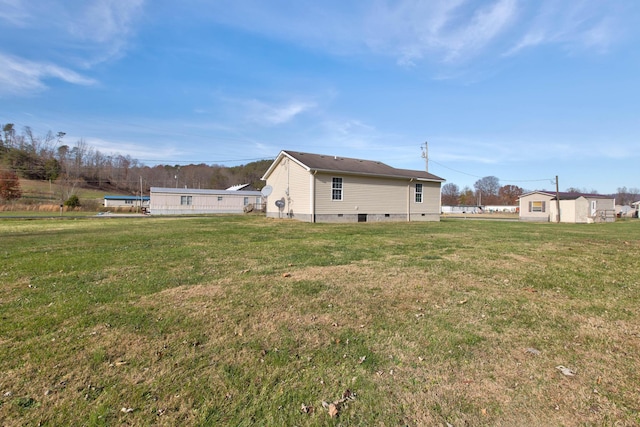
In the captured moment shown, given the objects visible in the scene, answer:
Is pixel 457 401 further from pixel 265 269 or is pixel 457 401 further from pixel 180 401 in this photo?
pixel 265 269

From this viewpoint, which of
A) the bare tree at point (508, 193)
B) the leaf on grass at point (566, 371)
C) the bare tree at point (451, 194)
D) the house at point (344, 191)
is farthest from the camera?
the bare tree at point (451, 194)

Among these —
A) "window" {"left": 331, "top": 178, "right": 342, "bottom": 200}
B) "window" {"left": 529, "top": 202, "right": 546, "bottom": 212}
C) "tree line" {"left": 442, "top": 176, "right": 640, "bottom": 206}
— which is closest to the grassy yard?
"window" {"left": 331, "top": 178, "right": 342, "bottom": 200}

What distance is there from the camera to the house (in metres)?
18.5

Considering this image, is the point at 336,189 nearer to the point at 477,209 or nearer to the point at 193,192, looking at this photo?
the point at 193,192

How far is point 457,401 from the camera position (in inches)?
86.5

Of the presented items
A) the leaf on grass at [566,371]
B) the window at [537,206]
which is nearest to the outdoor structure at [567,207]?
the window at [537,206]

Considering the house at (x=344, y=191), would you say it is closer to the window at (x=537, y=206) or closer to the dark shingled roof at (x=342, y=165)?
the dark shingled roof at (x=342, y=165)

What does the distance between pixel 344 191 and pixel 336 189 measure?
22.5 inches

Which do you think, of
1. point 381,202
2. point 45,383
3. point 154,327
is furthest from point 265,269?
point 381,202

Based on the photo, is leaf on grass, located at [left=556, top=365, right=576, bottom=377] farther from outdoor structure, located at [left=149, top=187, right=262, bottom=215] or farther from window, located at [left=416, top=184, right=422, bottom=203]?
outdoor structure, located at [left=149, top=187, right=262, bottom=215]

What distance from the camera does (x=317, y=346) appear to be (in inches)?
117

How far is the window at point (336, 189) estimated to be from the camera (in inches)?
747

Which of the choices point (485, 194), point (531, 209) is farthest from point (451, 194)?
point (531, 209)

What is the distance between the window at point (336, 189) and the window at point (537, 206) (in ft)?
90.4
